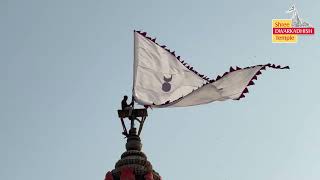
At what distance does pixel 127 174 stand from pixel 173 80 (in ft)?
16.3

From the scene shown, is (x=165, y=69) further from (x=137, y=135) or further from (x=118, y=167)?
(x=118, y=167)

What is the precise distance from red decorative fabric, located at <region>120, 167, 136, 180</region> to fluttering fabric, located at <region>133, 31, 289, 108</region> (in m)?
2.70

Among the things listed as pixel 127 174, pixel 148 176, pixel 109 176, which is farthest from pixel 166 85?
pixel 109 176

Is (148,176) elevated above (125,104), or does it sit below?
below

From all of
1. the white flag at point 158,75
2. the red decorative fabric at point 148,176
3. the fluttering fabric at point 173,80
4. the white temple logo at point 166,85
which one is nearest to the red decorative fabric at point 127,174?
the red decorative fabric at point 148,176

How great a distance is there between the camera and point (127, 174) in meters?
21.3

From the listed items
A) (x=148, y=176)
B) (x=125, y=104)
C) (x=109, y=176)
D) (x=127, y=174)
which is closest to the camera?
(x=127, y=174)

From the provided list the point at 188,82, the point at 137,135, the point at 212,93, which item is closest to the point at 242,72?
the point at 212,93

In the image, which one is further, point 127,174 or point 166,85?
point 166,85

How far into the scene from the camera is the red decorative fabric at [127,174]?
836 inches

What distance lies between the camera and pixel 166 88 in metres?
24.2

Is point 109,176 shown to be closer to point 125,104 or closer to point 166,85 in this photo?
point 125,104

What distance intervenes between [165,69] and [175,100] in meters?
2.60

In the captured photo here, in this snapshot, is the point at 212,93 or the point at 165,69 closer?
the point at 212,93
